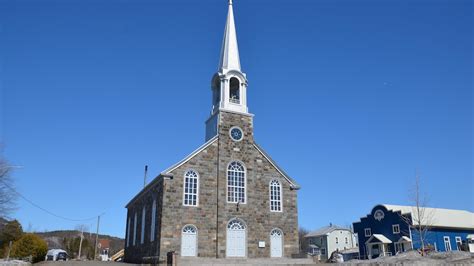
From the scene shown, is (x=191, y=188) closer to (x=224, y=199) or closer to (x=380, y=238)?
(x=224, y=199)

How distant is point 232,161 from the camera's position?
105ft

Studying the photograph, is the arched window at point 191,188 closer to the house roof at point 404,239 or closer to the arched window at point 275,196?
the arched window at point 275,196

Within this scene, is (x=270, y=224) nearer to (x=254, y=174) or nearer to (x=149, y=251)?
(x=254, y=174)

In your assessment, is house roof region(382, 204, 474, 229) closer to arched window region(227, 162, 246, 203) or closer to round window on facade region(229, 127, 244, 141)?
arched window region(227, 162, 246, 203)

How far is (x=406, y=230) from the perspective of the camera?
44594mm

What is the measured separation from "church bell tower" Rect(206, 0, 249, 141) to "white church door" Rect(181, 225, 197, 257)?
8441mm

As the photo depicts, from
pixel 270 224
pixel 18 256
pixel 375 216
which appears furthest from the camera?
pixel 375 216

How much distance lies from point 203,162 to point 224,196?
3113mm

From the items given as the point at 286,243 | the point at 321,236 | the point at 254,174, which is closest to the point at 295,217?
the point at 286,243

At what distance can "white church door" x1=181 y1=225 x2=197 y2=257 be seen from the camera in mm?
28438

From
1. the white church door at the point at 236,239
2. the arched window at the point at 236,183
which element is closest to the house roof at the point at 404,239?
the white church door at the point at 236,239

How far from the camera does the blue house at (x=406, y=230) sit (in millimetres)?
44312

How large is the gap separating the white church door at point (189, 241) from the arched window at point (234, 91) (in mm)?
11784

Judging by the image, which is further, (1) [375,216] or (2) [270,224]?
(1) [375,216]
